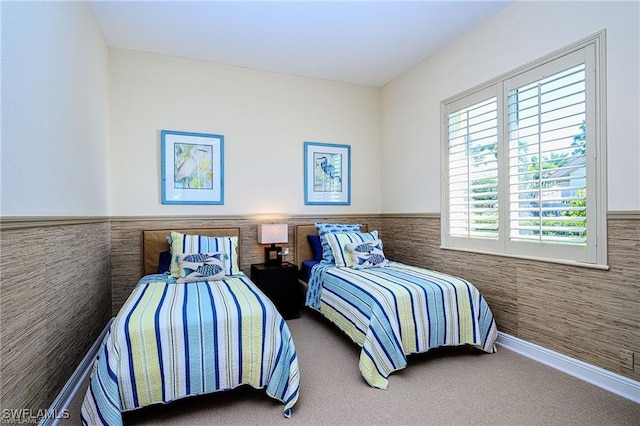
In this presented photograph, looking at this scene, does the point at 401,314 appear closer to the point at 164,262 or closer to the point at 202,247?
the point at 202,247

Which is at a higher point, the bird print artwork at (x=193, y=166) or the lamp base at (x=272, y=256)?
the bird print artwork at (x=193, y=166)

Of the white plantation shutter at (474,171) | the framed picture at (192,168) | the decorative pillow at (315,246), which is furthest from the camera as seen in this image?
the decorative pillow at (315,246)

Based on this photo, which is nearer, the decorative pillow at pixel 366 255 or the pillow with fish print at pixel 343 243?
the decorative pillow at pixel 366 255

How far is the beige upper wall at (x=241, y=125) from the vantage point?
3566 millimetres

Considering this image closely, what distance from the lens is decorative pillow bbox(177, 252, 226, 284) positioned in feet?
9.64

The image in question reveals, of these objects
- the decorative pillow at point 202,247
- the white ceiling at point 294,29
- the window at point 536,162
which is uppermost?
the white ceiling at point 294,29

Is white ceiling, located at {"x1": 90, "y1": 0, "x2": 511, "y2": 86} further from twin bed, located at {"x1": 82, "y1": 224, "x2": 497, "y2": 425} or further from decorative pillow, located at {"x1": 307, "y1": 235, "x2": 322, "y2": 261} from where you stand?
decorative pillow, located at {"x1": 307, "y1": 235, "x2": 322, "y2": 261}

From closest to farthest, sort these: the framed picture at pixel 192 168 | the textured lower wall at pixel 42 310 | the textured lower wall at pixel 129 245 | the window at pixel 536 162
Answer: the textured lower wall at pixel 42 310
the window at pixel 536 162
the textured lower wall at pixel 129 245
the framed picture at pixel 192 168

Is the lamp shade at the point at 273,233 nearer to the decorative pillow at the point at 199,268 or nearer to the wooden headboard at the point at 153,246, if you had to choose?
the decorative pillow at the point at 199,268

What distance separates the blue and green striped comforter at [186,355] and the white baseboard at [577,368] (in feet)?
6.46

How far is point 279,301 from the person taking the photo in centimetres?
362

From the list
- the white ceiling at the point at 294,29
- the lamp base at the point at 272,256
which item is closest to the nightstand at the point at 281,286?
the lamp base at the point at 272,256

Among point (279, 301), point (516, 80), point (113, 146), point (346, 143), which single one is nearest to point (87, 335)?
point (279, 301)

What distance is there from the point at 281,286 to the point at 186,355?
1.77 metres
